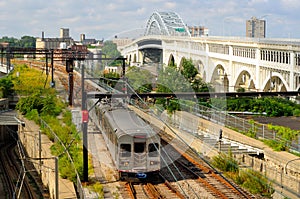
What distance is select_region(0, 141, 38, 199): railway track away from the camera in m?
18.0

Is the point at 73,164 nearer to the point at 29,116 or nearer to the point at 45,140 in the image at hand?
the point at 45,140

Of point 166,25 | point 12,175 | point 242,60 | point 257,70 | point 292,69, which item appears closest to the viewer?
point 12,175

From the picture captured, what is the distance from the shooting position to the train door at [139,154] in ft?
46.6

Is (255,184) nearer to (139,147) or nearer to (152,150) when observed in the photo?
(152,150)

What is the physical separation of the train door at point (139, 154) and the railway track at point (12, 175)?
11.6 feet

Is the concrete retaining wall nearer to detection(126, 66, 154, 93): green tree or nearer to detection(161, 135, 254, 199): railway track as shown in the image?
detection(161, 135, 254, 199): railway track

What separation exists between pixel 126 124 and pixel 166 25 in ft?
240

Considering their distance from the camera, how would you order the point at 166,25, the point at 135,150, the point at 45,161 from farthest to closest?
1. the point at 166,25
2. the point at 45,161
3. the point at 135,150

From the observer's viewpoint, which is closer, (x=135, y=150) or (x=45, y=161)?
(x=135, y=150)

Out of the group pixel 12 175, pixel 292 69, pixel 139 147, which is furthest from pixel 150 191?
pixel 292 69

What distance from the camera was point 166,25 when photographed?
284 ft

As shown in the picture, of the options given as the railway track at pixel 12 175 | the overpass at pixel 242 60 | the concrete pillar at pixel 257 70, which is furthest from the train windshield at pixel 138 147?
the concrete pillar at pixel 257 70

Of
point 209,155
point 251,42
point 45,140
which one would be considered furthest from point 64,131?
point 251,42

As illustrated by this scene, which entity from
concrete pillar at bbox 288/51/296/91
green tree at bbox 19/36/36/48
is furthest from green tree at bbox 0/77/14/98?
green tree at bbox 19/36/36/48
